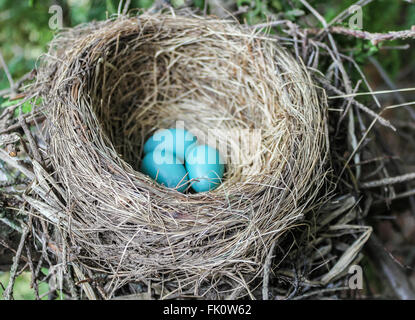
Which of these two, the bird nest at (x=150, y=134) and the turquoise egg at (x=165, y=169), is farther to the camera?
the turquoise egg at (x=165, y=169)

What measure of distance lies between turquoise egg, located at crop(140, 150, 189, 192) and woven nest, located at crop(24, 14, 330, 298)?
0.11m

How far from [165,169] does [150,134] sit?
14.6 inches

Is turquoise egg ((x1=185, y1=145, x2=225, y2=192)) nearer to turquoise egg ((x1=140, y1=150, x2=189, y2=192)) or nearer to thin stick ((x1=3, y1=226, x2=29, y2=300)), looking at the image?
turquoise egg ((x1=140, y1=150, x2=189, y2=192))

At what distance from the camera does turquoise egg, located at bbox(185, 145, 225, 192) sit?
5.56 feet

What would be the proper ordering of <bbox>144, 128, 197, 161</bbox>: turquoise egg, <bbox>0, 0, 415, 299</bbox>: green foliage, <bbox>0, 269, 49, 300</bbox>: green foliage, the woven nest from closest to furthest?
the woven nest < <bbox>144, 128, 197, 161</bbox>: turquoise egg < <bbox>0, 0, 415, 299</bbox>: green foliage < <bbox>0, 269, 49, 300</bbox>: green foliage

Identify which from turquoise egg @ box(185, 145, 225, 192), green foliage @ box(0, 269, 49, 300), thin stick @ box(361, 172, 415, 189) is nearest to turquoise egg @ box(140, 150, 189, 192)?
turquoise egg @ box(185, 145, 225, 192)

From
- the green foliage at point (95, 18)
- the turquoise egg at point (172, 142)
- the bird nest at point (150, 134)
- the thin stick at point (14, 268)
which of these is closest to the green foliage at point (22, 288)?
the green foliage at point (95, 18)

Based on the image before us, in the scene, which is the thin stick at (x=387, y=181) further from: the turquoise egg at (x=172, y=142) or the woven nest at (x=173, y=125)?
the turquoise egg at (x=172, y=142)

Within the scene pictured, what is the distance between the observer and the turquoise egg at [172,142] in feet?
5.89

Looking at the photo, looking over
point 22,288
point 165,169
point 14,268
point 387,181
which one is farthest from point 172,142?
point 22,288

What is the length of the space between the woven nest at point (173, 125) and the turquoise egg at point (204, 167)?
9cm

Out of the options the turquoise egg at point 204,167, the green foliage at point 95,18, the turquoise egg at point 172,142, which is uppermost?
the green foliage at point 95,18

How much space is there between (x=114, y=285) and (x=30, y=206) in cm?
44

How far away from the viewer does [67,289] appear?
1.52 m
